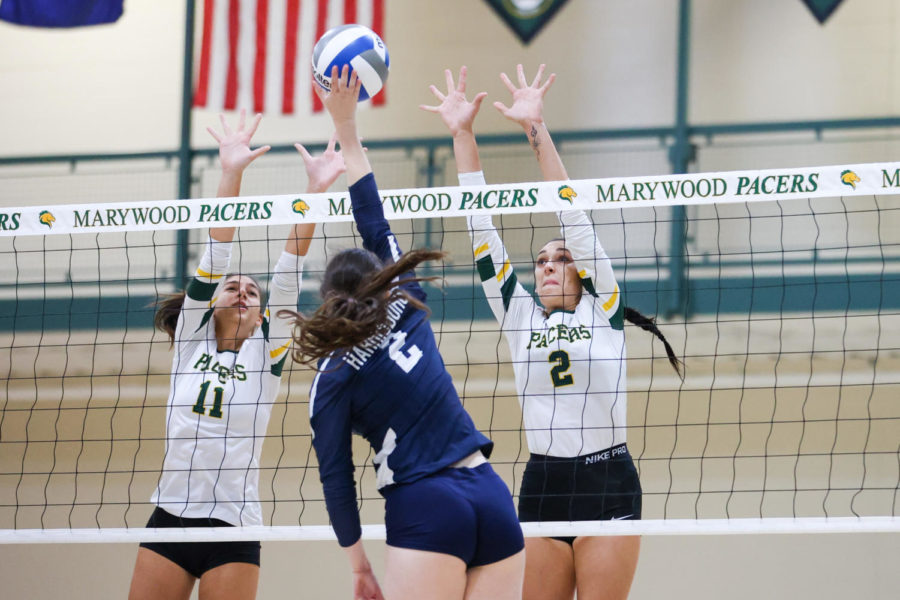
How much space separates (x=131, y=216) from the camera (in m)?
4.02

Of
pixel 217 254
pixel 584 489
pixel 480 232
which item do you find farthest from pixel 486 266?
pixel 217 254

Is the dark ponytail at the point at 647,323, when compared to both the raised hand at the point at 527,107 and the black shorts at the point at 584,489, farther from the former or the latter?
the raised hand at the point at 527,107

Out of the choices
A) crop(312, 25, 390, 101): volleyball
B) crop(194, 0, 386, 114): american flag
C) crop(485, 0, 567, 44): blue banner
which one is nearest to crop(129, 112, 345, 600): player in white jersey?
crop(312, 25, 390, 101): volleyball

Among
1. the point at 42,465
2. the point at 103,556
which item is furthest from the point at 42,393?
the point at 103,556

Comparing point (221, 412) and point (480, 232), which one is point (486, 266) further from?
point (221, 412)

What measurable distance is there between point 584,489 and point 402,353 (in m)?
1.46

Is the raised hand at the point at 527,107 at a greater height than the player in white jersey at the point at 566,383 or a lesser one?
greater

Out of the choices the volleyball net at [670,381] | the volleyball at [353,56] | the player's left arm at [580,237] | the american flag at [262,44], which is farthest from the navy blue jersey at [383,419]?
the american flag at [262,44]

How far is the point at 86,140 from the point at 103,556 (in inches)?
194

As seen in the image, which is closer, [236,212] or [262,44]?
[236,212]

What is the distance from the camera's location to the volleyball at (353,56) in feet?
12.2

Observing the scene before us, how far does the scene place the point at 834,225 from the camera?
27.0ft

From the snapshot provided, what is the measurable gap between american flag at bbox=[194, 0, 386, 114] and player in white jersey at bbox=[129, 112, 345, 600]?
5218 mm

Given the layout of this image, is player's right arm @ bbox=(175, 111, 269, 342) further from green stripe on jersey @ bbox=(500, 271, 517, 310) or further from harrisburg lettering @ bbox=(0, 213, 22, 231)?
green stripe on jersey @ bbox=(500, 271, 517, 310)
